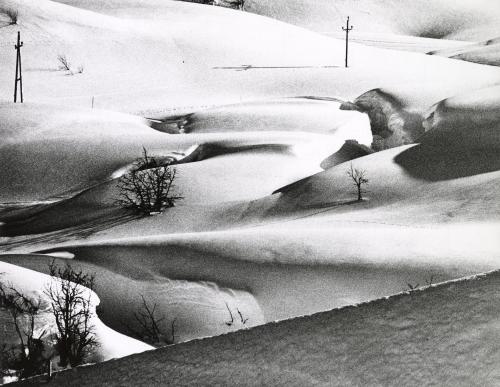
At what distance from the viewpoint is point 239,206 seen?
55.3 ft

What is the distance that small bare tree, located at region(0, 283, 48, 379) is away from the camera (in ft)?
27.2

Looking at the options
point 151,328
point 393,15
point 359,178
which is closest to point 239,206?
point 359,178

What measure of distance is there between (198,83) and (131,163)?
1061cm

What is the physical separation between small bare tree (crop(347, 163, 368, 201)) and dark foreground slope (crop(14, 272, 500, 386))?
492 inches

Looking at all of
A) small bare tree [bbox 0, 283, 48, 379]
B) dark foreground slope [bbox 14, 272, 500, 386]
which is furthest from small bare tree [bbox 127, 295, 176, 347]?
dark foreground slope [bbox 14, 272, 500, 386]

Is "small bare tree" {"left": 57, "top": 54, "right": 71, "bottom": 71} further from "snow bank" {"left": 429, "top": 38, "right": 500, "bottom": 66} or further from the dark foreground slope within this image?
the dark foreground slope

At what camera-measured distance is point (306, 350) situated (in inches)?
132

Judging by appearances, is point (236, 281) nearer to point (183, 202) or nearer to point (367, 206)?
point (367, 206)

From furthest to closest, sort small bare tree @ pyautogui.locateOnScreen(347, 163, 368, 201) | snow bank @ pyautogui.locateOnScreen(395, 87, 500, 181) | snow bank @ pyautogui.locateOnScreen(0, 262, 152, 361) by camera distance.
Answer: small bare tree @ pyautogui.locateOnScreen(347, 163, 368, 201) < snow bank @ pyautogui.locateOnScreen(395, 87, 500, 181) < snow bank @ pyautogui.locateOnScreen(0, 262, 152, 361)

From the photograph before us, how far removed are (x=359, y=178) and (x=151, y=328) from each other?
7.03 meters

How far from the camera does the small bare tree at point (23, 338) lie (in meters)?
8.30

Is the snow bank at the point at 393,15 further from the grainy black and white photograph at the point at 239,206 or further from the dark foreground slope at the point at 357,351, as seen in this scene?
the dark foreground slope at the point at 357,351

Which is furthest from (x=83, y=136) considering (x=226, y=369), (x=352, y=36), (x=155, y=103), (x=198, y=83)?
(x=352, y=36)

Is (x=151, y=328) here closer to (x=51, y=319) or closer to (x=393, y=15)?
(x=51, y=319)
